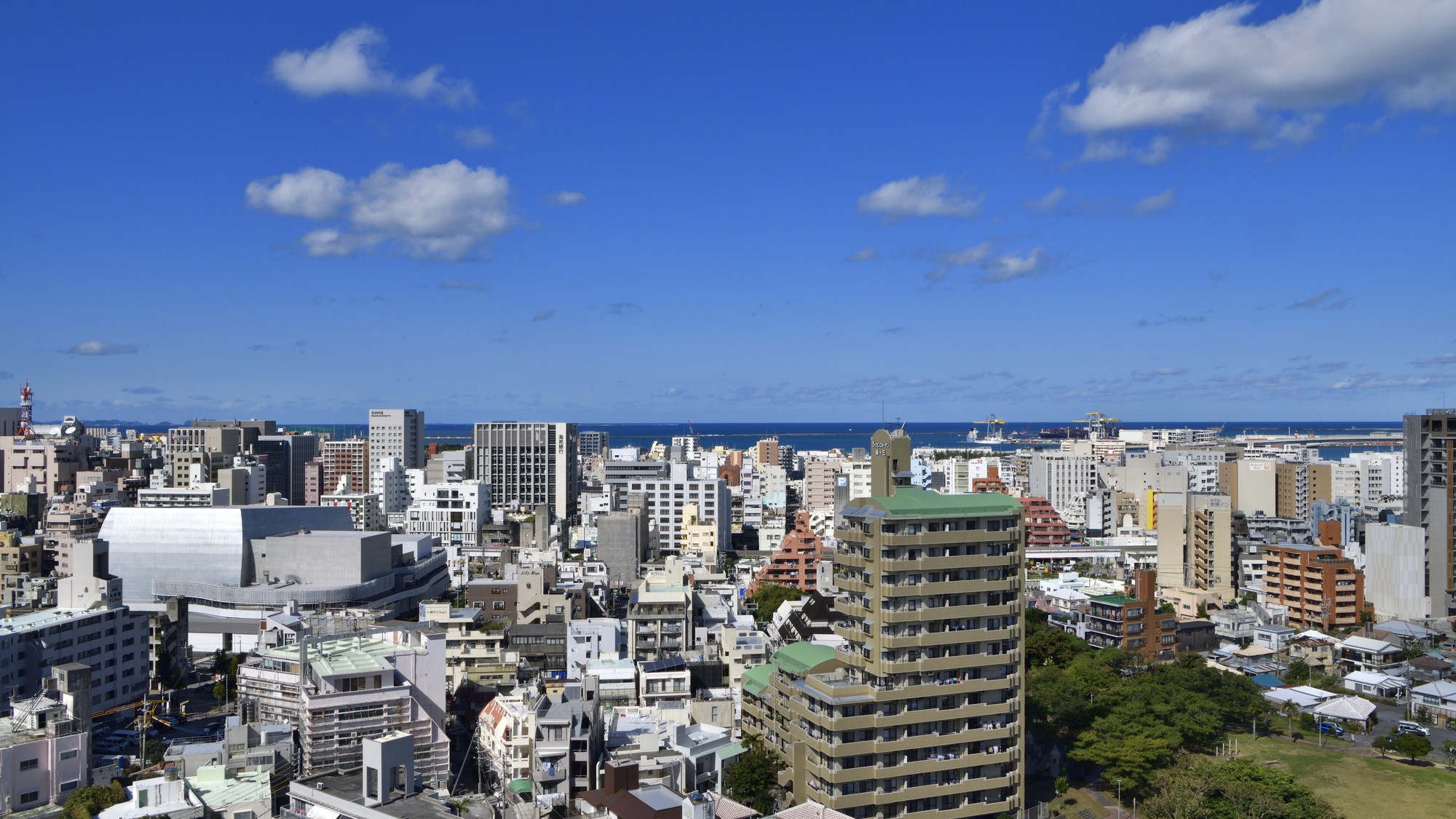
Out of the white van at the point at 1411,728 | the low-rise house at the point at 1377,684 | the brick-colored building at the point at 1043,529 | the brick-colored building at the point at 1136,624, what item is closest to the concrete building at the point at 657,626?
the brick-colored building at the point at 1136,624

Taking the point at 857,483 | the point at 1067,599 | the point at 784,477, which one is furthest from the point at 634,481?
the point at 1067,599

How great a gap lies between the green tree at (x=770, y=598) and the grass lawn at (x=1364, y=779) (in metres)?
14.9

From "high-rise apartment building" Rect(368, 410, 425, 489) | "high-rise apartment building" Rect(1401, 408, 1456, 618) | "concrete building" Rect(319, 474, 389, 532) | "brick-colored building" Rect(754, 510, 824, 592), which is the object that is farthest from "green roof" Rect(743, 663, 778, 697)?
"high-rise apartment building" Rect(368, 410, 425, 489)

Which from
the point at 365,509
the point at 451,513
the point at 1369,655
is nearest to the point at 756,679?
the point at 1369,655

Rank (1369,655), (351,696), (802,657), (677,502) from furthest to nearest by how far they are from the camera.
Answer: (677,502) < (1369,655) < (802,657) < (351,696)

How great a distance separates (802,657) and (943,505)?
4115 mm

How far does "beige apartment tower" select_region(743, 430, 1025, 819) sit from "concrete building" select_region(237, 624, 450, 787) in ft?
22.4

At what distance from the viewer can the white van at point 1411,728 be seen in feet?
83.1

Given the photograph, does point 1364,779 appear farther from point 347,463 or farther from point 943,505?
point 347,463

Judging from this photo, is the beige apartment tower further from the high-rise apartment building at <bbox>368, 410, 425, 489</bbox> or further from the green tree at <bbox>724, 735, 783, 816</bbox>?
the high-rise apartment building at <bbox>368, 410, 425, 489</bbox>

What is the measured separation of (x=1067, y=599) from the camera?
37812 millimetres

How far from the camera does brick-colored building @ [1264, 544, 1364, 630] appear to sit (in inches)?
1467

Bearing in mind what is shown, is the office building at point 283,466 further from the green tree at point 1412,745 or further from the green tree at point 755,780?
Answer: the green tree at point 1412,745

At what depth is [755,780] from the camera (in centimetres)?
1953
